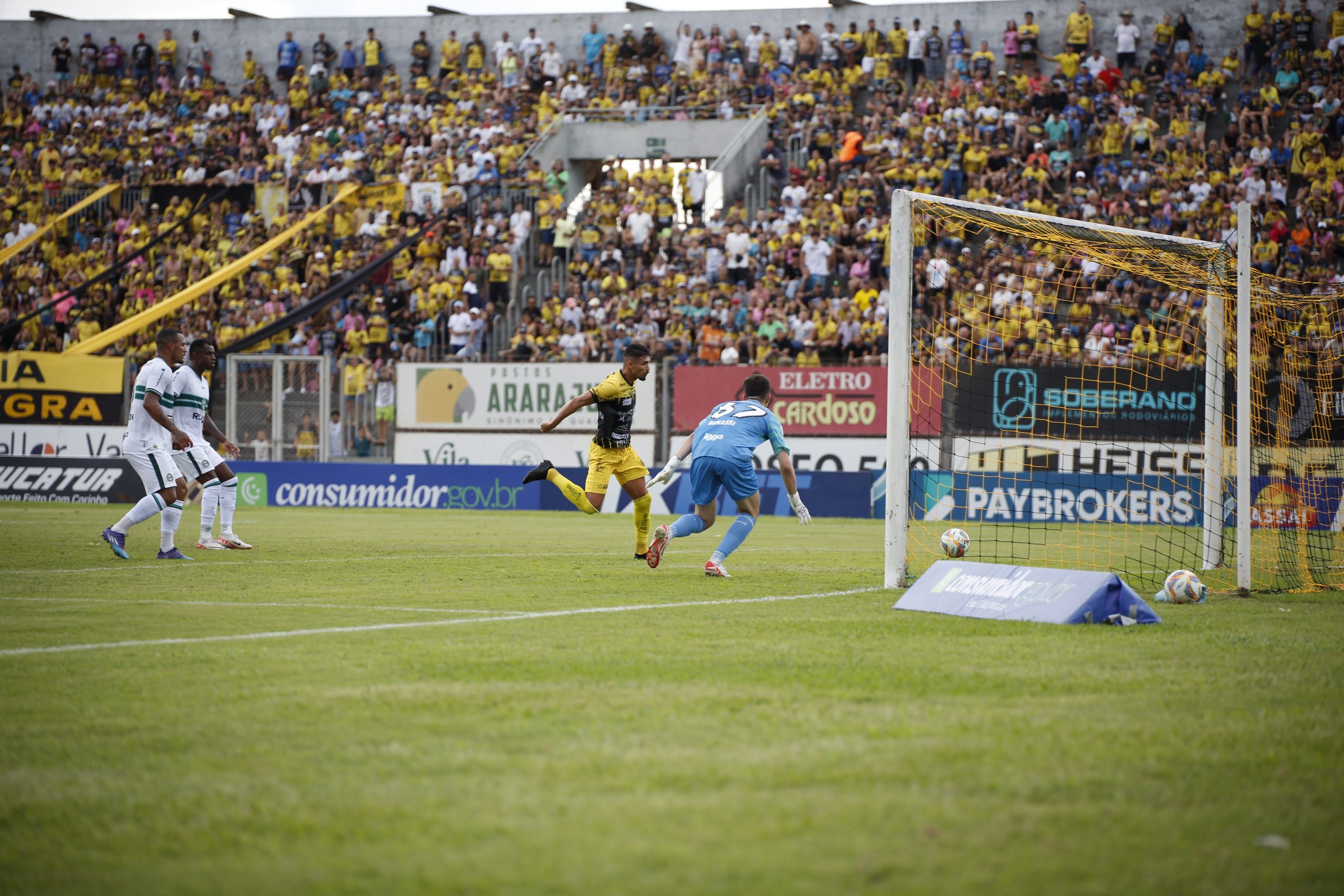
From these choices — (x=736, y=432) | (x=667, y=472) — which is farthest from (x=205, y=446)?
(x=736, y=432)

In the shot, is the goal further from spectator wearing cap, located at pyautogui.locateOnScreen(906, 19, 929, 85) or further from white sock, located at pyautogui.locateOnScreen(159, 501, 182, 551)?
spectator wearing cap, located at pyautogui.locateOnScreen(906, 19, 929, 85)

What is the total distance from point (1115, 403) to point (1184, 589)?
49.7 ft

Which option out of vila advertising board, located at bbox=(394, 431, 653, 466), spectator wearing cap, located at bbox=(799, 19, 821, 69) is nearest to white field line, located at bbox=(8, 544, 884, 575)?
vila advertising board, located at bbox=(394, 431, 653, 466)

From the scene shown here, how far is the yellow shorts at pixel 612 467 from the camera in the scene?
14.0 m

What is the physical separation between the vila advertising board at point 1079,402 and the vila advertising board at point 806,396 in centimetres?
218

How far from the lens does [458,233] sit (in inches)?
1312

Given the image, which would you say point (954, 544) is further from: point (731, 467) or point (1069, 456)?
point (1069, 456)

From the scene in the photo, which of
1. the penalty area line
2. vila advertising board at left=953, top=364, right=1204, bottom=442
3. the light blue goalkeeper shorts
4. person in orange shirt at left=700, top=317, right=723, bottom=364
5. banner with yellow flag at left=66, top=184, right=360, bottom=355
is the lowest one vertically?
the penalty area line

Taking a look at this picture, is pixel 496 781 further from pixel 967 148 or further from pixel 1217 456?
pixel 967 148

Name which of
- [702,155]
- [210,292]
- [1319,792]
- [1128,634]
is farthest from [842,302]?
[1319,792]

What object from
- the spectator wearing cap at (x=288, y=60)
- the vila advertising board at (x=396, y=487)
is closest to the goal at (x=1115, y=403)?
the vila advertising board at (x=396, y=487)

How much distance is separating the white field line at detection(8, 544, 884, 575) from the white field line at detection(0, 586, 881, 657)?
4722mm

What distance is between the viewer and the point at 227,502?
15.2 metres

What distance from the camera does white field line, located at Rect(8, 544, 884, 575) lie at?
12.4 meters
